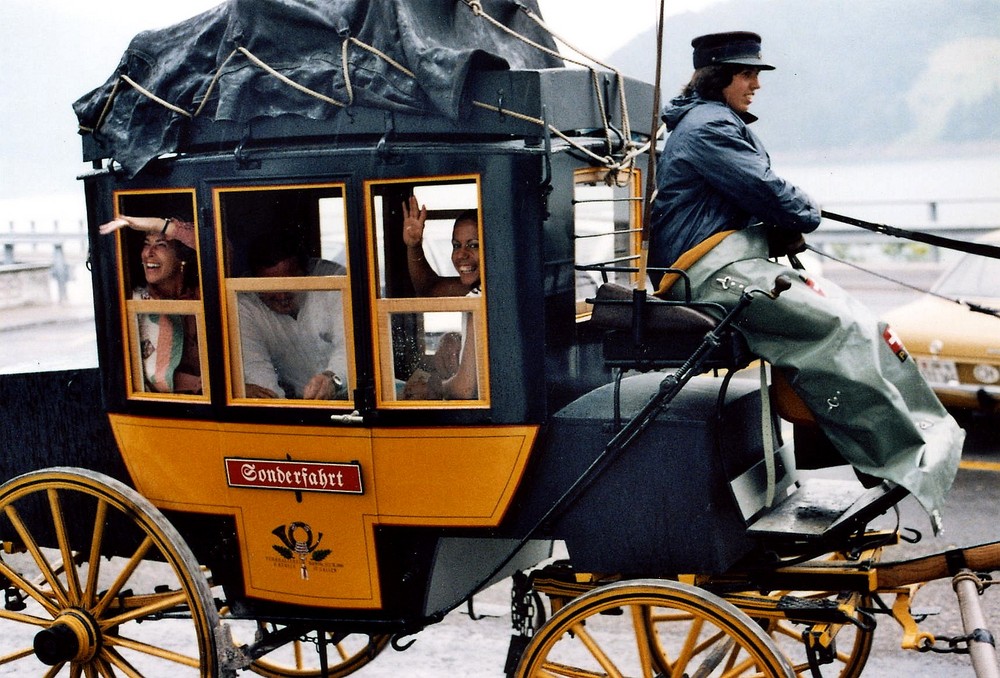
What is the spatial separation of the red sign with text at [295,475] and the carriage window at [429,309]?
281 mm

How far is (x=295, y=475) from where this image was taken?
3896 mm

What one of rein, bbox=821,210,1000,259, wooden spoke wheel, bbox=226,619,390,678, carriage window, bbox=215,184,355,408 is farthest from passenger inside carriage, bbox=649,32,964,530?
wooden spoke wheel, bbox=226,619,390,678

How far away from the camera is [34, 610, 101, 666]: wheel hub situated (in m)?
4.06

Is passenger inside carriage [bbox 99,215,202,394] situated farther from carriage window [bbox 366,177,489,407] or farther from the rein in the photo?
the rein

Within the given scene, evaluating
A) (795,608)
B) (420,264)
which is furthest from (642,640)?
(420,264)

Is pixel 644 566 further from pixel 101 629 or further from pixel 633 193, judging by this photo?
pixel 101 629

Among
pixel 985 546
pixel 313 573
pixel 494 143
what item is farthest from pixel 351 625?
pixel 985 546

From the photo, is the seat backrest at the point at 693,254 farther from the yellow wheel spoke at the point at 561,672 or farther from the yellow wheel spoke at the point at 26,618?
the yellow wheel spoke at the point at 26,618

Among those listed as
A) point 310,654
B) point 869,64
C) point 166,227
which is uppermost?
point 869,64

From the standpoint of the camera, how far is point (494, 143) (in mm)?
3641

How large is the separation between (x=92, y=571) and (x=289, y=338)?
3.62ft

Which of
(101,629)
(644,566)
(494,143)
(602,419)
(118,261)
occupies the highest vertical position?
(494,143)

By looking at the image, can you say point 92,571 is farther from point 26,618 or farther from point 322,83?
point 322,83

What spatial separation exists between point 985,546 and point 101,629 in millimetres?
2912
